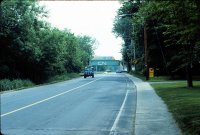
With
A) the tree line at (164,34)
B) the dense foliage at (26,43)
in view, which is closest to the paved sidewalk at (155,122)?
the tree line at (164,34)

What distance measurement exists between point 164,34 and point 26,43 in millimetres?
34820

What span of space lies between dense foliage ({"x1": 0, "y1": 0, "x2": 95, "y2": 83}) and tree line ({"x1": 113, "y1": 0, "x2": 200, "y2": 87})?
34.2 ft

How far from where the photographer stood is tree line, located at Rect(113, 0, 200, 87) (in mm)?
11156

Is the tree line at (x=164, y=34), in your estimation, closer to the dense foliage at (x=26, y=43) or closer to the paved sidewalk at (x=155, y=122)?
the paved sidewalk at (x=155, y=122)

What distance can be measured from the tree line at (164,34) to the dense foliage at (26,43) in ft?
34.2

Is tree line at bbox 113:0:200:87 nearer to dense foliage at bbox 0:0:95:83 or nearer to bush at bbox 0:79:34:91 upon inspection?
dense foliage at bbox 0:0:95:83

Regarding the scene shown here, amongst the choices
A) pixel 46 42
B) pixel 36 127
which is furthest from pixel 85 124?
pixel 46 42

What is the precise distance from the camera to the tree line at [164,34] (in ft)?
36.6

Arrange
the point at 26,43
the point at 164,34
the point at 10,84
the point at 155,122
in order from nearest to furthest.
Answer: the point at 155,122, the point at 164,34, the point at 10,84, the point at 26,43

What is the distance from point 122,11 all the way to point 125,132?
46.7m

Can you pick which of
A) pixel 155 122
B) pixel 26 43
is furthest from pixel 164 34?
pixel 26 43

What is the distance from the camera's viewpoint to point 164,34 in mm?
15180

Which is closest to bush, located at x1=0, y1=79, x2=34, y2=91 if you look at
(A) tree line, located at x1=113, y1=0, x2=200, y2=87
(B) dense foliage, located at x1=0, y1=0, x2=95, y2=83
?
(B) dense foliage, located at x1=0, y1=0, x2=95, y2=83

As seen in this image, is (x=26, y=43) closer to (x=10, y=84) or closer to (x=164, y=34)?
(x=10, y=84)
